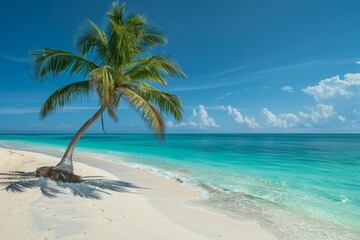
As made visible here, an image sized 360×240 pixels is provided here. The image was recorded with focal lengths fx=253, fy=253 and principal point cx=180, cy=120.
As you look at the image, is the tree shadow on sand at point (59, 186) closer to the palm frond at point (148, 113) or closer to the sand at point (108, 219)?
the sand at point (108, 219)

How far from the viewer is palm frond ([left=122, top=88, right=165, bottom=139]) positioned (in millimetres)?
7175

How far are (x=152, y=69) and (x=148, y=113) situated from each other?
5.03 ft

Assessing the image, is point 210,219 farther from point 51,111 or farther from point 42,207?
point 51,111

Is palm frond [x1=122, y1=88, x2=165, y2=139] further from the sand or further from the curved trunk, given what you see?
the sand

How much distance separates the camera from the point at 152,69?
7.86 meters

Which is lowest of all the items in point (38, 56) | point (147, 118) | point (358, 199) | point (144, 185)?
point (358, 199)

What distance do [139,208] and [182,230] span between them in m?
1.53

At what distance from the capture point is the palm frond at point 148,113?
7.17 metres

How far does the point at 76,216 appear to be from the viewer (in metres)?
4.73

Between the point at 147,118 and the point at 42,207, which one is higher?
the point at 147,118

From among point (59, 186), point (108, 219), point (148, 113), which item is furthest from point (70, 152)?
point (108, 219)

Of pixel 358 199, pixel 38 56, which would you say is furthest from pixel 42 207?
pixel 358 199

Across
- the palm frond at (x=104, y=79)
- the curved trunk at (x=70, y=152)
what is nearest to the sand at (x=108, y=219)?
the curved trunk at (x=70, y=152)

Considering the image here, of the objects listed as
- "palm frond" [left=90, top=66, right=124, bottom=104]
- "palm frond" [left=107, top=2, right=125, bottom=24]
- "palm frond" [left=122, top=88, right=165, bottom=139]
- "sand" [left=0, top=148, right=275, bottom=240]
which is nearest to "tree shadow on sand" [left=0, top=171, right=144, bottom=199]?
"sand" [left=0, top=148, right=275, bottom=240]
